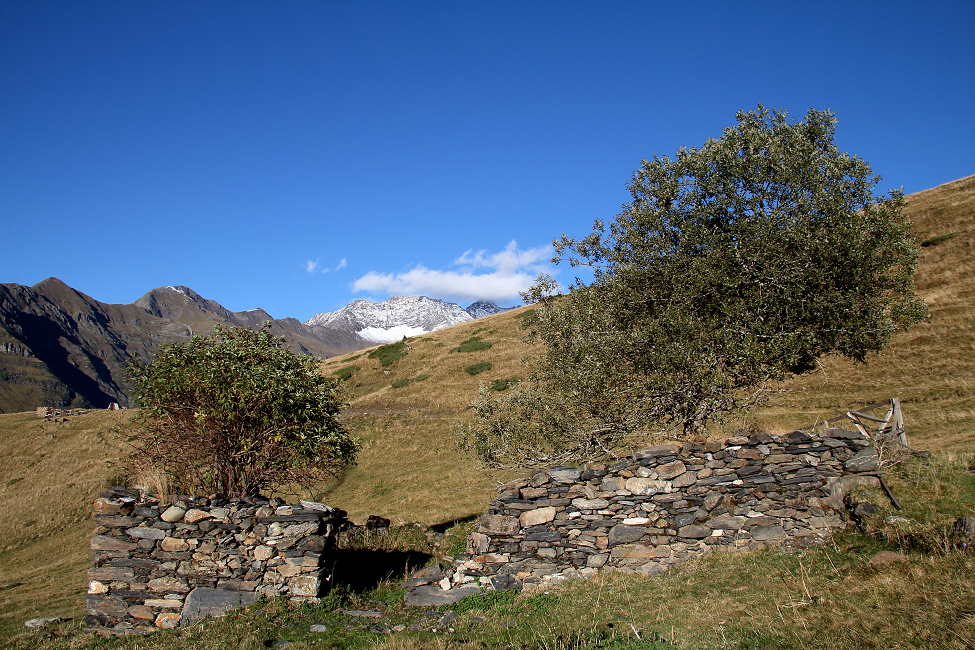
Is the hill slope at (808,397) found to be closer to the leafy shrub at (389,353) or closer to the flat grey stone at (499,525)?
the leafy shrub at (389,353)

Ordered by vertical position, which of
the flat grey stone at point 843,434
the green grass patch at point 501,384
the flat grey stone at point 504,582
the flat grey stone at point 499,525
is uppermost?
the green grass patch at point 501,384

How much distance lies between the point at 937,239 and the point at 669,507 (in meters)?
42.0

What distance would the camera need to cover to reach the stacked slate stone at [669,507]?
12.0 m

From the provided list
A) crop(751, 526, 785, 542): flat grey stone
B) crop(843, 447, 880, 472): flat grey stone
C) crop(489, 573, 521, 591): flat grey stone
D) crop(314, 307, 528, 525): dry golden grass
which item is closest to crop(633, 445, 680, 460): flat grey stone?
crop(751, 526, 785, 542): flat grey stone

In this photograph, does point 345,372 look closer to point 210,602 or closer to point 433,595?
point 210,602

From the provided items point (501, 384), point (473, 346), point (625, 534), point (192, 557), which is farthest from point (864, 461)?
point (473, 346)

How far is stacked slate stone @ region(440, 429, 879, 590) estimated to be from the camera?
1199 centimetres

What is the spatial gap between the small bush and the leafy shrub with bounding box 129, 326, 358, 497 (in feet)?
99.8

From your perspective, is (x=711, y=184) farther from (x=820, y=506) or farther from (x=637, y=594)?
(x=637, y=594)

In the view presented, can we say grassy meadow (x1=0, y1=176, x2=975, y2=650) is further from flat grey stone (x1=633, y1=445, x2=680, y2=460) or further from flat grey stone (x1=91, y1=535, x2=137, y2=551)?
flat grey stone (x1=633, y1=445, x2=680, y2=460)

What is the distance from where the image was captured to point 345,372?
56.0m

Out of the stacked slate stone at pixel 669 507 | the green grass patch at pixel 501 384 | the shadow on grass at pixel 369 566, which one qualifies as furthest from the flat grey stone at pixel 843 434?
the green grass patch at pixel 501 384

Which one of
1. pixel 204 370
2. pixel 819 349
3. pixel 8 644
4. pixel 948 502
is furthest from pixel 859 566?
pixel 8 644

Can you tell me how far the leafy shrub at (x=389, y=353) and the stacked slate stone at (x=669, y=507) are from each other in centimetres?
4425
